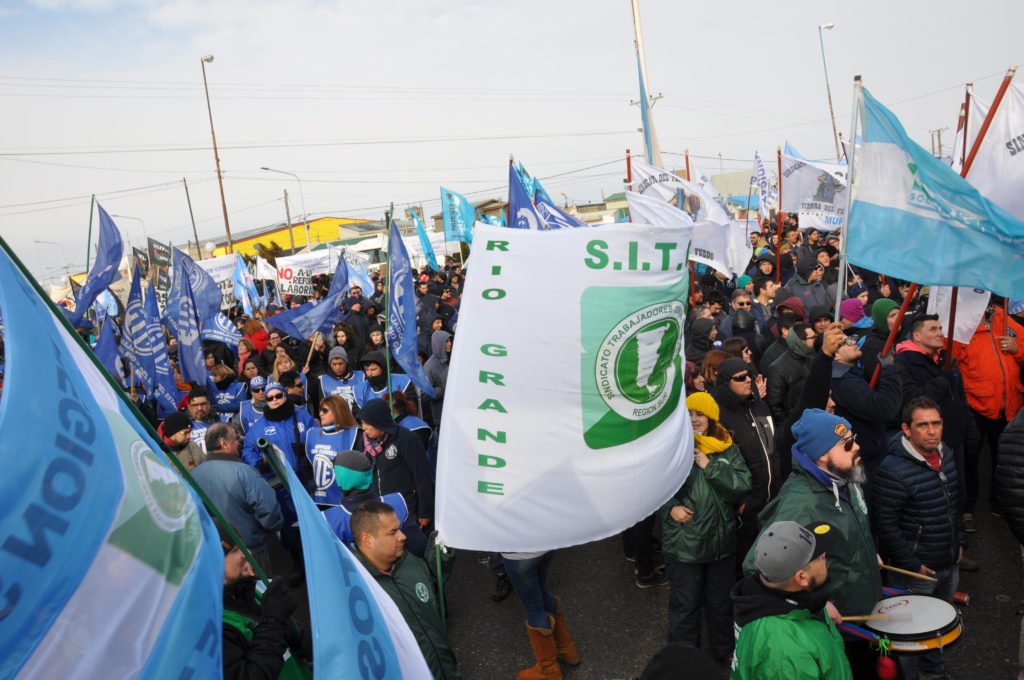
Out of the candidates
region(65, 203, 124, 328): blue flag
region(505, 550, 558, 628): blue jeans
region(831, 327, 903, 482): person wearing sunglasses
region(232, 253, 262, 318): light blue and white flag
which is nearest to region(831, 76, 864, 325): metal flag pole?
region(831, 327, 903, 482): person wearing sunglasses

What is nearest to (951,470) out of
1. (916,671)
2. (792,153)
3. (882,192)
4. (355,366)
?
(916,671)

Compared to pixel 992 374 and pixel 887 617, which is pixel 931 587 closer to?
pixel 887 617

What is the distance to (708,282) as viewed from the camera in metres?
11.4

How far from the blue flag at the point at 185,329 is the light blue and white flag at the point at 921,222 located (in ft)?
21.9

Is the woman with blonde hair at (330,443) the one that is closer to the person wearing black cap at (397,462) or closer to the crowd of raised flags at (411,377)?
the person wearing black cap at (397,462)

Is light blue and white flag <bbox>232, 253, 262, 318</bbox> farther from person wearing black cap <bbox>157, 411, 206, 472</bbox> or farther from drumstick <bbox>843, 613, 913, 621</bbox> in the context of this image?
drumstick <bbox>843, 613, 913, 621</bbox>

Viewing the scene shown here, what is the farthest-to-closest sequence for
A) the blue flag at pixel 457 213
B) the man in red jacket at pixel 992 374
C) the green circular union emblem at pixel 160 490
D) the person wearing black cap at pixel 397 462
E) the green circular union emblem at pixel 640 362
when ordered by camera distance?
the blue flag at pixel 457 213, the man in red jacket at pixel 992 374, the person wearing black cap at pixel 397 462, the green circular union emblem at pixel 640 362, the green circular union emblem at pixel 160 490

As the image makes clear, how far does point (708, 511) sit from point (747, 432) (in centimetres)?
81

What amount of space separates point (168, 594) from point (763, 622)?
1963mm

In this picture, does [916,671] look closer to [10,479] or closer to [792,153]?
[10,479]

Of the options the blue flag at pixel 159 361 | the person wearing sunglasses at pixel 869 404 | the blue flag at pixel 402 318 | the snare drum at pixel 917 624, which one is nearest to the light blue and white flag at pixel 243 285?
the blue flag at pixel 159 361

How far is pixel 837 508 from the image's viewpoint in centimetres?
305

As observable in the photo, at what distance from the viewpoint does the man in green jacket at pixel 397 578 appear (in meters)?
3.05

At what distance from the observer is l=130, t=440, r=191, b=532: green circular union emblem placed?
152 cm
